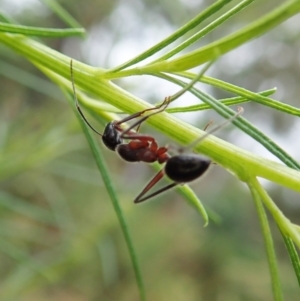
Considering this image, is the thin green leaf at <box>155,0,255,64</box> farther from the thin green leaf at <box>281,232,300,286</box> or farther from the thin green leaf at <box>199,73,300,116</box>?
the thin green leaf at <box>281,232,300,286</box>

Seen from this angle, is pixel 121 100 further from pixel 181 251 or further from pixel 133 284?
pixel 181 251

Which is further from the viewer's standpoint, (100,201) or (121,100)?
(100,201)

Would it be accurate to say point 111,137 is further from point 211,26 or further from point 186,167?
point 211,26

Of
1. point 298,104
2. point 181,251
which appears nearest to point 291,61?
point 298,104

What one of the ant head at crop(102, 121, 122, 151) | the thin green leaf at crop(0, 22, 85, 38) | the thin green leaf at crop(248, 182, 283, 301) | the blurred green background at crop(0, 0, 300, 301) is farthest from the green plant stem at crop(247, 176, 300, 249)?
the blurred green background at crop(0, 0, 300, 301)

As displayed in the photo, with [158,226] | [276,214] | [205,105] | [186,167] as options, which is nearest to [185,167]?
[186,167]

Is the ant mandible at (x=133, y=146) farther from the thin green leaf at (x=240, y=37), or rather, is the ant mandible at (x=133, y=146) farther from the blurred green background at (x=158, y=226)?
the blurred green background at (x=158, y=226)

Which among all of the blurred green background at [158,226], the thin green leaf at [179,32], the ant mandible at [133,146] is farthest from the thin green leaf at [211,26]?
the blurred green background at [158,226]
